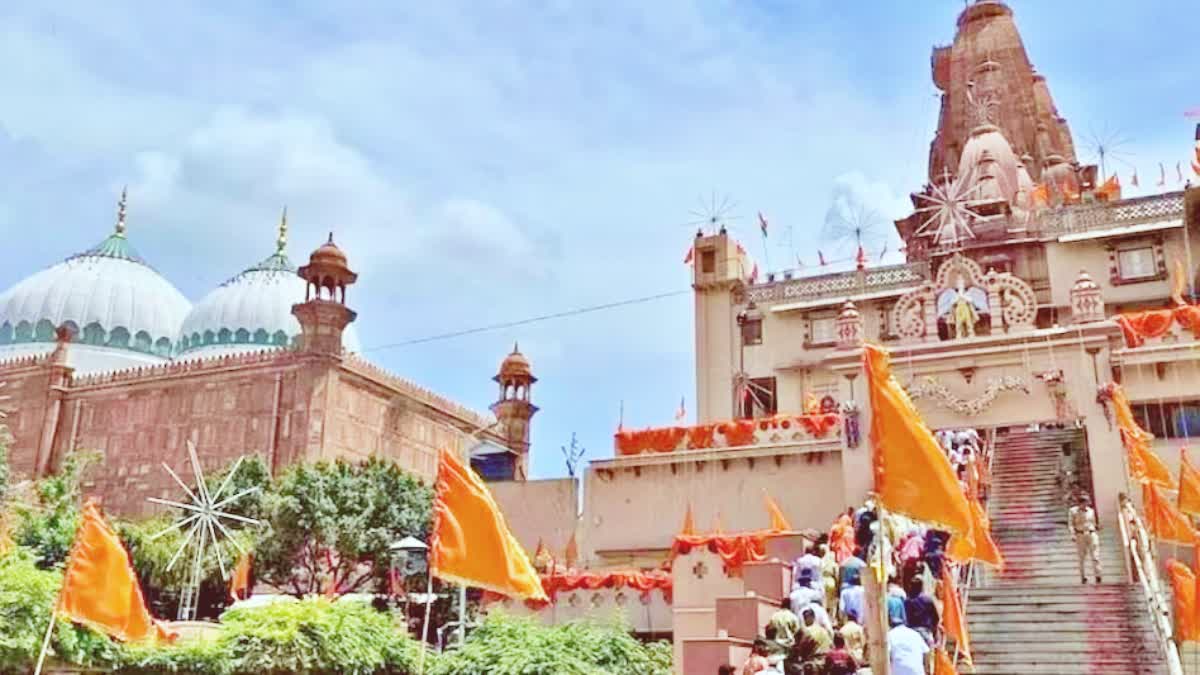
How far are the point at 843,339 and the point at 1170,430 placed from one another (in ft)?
25.1

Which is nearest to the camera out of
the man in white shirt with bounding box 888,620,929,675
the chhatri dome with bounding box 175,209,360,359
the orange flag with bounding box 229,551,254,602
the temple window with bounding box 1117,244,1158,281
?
the man in white shirt with bounding box 888,620,929,675

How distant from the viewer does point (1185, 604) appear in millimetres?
14188

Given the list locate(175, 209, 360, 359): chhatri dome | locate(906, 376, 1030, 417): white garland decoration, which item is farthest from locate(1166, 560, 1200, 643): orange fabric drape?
locate(175, 209, 360, 359): chhatri dome

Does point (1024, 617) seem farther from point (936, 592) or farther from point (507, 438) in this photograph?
point (507, 438)

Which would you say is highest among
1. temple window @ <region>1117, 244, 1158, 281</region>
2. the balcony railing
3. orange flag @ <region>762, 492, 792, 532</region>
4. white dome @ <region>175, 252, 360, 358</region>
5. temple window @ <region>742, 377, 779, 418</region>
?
white dome @ <region>175, 252, 360, 358</region>

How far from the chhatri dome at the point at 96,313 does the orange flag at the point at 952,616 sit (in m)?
44.4

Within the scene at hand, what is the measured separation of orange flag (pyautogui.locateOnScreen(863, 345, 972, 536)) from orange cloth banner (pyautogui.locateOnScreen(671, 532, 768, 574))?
865 centimetres

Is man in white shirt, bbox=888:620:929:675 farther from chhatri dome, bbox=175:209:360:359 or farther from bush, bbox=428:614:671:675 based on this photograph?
chhatri dome, bbox=175:209:360:359

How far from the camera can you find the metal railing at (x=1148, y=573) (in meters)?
13.1

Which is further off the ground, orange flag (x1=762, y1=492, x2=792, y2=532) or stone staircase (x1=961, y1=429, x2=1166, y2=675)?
orange flag (x1=762, y1=492, x2=792, y2=532)

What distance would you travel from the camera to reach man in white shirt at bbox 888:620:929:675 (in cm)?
936

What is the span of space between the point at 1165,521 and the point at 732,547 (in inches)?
288

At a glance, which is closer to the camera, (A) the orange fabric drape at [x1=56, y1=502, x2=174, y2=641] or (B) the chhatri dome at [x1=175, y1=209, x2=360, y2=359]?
(A) the orange fabric drape at [x1=56, y1=502, x2=174, y2=641]

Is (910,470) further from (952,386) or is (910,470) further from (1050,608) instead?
(952,386)
